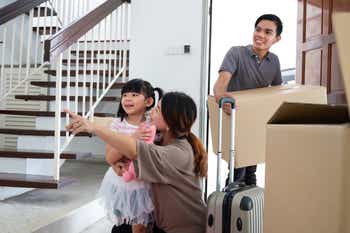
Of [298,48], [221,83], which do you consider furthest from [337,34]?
[298,48]

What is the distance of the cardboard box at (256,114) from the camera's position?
152cm

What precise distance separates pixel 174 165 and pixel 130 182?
226 mm

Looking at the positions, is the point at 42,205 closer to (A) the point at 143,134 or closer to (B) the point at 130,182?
(B) the point at 130,182

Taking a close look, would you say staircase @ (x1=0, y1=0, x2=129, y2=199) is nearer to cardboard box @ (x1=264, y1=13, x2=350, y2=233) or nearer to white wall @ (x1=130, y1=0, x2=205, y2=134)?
white wall @ (x1=130, y1=0, x2=205, y2=134)

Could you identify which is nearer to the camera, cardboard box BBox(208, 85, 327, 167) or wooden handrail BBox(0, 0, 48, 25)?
cardboard box BBox(208, 85, 327, 167)

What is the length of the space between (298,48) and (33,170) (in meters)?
2.19

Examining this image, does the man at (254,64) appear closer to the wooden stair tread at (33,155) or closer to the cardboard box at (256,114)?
the cardboard box at (256,114)

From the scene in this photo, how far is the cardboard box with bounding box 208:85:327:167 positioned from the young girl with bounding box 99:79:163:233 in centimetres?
37

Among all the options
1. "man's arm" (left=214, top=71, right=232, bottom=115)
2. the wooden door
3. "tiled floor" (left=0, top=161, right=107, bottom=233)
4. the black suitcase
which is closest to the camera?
the black suitcase

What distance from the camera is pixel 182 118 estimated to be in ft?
4.58

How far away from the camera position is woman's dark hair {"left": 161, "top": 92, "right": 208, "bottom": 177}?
4.55 feet

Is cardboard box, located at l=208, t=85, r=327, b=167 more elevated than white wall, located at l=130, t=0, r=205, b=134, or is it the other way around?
white wall, located at l=130, t=0, r=205, b=134

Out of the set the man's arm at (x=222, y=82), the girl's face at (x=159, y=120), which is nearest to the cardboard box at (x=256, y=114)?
the man's arm at (x=222, y=82)

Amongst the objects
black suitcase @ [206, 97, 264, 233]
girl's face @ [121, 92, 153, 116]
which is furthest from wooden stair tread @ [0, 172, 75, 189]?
black suitcase @ [206, 97, 264, 233]
